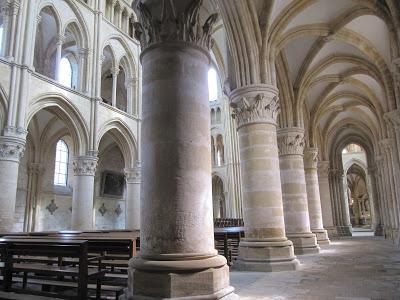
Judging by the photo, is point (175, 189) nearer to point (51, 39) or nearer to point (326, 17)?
point (326, 17)

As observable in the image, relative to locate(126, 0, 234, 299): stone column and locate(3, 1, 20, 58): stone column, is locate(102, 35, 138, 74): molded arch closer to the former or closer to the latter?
locate(3, 1, 20, 58): stone column

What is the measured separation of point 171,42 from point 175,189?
167cm

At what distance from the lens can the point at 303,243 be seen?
10.6 m

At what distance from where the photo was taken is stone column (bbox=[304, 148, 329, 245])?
14.0m

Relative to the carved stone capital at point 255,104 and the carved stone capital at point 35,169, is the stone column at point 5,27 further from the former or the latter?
the carved stone capital at point 255,104

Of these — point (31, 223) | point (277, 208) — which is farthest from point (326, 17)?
point (31, 223)

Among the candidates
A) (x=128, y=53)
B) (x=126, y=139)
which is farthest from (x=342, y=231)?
(x=128, y=53)

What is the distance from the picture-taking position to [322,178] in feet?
67.8

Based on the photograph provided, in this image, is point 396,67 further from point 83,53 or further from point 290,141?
point 83,53

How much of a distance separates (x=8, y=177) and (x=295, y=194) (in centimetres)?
947

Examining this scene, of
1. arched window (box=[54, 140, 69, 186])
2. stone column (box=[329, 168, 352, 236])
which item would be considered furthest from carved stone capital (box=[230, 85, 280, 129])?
stone column (box=[329, 168, 352, 236])

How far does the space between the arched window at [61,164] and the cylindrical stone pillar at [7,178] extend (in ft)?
28.4

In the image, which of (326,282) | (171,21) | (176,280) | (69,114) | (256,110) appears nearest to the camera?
(176,280)

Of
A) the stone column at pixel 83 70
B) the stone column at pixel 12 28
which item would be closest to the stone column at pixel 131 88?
the stone column at pixel 83 70
